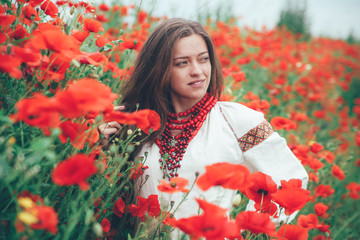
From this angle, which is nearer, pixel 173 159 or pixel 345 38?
pixel 173 159

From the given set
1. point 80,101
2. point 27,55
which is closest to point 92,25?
point 27,55

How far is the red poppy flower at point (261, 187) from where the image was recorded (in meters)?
1.04

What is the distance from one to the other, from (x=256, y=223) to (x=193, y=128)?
2.57 feet

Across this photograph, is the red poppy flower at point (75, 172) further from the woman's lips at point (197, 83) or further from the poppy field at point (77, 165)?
the woman's lips at point (197, 83)

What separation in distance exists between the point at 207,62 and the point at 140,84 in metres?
0.46

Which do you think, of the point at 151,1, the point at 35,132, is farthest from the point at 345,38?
the point at 35,132

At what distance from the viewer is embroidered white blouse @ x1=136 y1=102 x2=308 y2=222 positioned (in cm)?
149

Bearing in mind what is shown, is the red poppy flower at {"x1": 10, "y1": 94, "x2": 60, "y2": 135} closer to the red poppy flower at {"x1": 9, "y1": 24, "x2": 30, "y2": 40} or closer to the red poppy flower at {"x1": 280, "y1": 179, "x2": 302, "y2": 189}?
the red poppy flower at {"x1": 9, "y1": 24, "x2": 30, "y2": 40}

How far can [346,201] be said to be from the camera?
8.43 ft

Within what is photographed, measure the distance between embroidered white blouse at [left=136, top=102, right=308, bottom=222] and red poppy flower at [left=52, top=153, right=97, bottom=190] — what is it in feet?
2.75

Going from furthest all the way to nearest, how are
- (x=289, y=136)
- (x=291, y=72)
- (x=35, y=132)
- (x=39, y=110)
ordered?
(x=291, y=72), (x=289, y=136), (x=35, y=132), (x=39, y=110)

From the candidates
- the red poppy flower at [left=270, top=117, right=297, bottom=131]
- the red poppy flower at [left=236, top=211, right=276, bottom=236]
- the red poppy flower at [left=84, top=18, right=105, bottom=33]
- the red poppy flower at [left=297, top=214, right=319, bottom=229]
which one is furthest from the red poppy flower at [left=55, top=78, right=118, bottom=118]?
the red poppy flower at [left=270, top=117, right=297, bottom=131]

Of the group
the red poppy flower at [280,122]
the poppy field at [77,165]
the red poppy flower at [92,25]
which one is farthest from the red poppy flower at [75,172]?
the red poppy flower at [280,122]

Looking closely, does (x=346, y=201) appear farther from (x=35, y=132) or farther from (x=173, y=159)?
(x=35, y=132)
